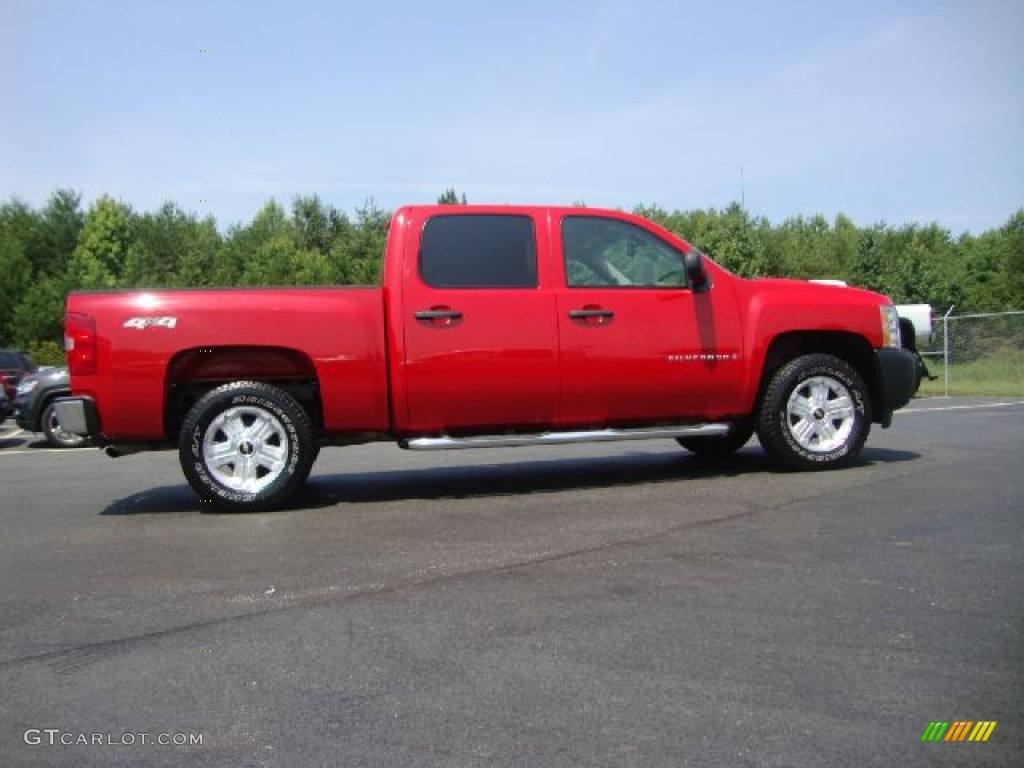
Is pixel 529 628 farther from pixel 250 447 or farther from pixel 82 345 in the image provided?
pixel 82 345

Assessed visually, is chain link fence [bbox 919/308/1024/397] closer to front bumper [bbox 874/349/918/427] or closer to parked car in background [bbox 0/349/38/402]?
front bumper [bbox 874/349/918/427]

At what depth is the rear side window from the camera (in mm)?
6215

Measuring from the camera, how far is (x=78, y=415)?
573 centimetres

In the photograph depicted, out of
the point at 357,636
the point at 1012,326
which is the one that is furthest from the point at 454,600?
the point at 1012,326

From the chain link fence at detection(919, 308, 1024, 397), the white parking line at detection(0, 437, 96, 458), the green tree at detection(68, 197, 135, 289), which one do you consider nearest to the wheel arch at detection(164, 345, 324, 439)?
the white parking line at detection(0, 437, 96, 458)

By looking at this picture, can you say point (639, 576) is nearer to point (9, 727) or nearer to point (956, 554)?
point (956, 554)

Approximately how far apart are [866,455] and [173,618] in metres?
5.89

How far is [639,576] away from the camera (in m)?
4.13

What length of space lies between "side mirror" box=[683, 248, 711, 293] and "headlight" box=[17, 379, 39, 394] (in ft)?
34.8

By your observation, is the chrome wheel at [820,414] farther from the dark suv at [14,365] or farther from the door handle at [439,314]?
the dark suv at [14,365]

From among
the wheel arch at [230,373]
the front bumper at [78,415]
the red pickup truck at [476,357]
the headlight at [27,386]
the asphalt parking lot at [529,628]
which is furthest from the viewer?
the headlight at [27,386]

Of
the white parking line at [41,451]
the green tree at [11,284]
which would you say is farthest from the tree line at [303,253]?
the white parking line at [41,451]

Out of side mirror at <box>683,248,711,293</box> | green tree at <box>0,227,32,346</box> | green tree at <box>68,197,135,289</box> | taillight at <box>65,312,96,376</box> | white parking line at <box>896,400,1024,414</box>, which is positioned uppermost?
green tree at <box>68,197,135,289</box>

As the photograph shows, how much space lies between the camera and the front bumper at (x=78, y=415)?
571cm
